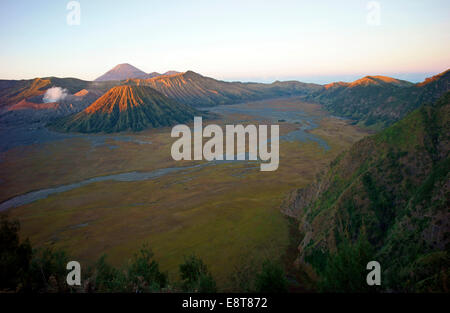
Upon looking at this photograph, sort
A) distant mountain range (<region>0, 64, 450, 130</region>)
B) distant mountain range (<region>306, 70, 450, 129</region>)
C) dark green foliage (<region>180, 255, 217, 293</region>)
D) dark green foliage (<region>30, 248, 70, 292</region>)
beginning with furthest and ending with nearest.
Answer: distant mountain range (<region>0, 64, 450, 130</region>)
distant mountain range (<region>306, 70, 450, 129</region>)
dark green foliage (<region>180, 255, 217, 293</region>)
dark green foliage (<region>30, 248, 70, 292</region>)

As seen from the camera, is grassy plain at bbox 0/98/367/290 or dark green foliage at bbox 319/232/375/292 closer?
dark green foliage at bbox 319/232/375/292

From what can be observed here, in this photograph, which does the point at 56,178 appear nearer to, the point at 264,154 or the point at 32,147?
the point at 32,147

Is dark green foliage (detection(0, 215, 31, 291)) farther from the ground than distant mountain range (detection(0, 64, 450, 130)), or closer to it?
closer to it

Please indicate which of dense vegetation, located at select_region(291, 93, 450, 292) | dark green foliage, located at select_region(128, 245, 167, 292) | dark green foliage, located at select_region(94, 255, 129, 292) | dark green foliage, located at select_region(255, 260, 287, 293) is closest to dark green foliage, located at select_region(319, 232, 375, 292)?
dense vegetation, located at select_region(291, 93, 450, 292)

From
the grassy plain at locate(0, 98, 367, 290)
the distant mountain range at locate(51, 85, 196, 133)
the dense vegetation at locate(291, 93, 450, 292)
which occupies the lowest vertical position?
the grassy plain at locate(0, 98, 367, 290)

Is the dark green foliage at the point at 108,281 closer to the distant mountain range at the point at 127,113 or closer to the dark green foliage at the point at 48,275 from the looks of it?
the dark green foliage at the point at 48,275

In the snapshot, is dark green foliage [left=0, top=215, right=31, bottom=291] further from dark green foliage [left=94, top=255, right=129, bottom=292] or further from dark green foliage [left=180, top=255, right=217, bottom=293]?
dark green foliage [left=180, top=255, right=217, bottom=293]

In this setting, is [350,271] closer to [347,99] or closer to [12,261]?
[12,261]
